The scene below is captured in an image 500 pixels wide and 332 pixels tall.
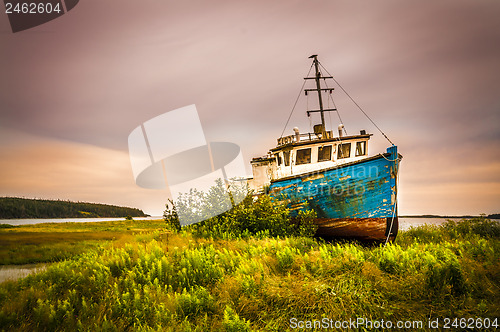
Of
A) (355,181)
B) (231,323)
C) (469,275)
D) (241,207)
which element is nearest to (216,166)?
(241,207)

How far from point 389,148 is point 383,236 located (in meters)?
4.48

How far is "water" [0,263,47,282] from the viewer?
7734 millimetres

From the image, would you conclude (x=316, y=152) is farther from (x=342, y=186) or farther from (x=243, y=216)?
(x=243, y=216)

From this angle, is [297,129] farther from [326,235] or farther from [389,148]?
[326,235]

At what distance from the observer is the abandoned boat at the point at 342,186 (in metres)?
12.6

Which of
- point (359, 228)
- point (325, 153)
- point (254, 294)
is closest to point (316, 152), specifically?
point (325, 153)

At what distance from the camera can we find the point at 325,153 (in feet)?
53.5

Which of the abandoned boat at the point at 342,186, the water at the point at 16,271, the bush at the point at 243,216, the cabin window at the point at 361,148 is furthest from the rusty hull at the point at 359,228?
the water at the point at 16,271

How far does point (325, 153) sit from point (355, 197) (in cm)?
417

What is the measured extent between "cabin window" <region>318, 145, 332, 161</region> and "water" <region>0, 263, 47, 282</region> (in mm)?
14626

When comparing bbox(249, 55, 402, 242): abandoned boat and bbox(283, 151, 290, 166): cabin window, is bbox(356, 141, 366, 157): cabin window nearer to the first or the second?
bbox(249, 55, 402, 242): abandoned boat

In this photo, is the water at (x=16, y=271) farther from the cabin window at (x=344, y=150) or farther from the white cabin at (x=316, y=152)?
the cabin window at (x=344, y=150)

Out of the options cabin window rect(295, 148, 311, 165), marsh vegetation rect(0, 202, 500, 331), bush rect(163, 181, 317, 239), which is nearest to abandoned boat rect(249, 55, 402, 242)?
cabin window rect(295, 148, 311, 165)

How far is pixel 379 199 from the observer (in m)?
12.6
